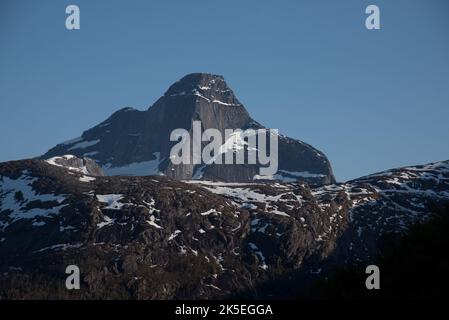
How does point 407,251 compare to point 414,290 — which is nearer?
point 414,290
